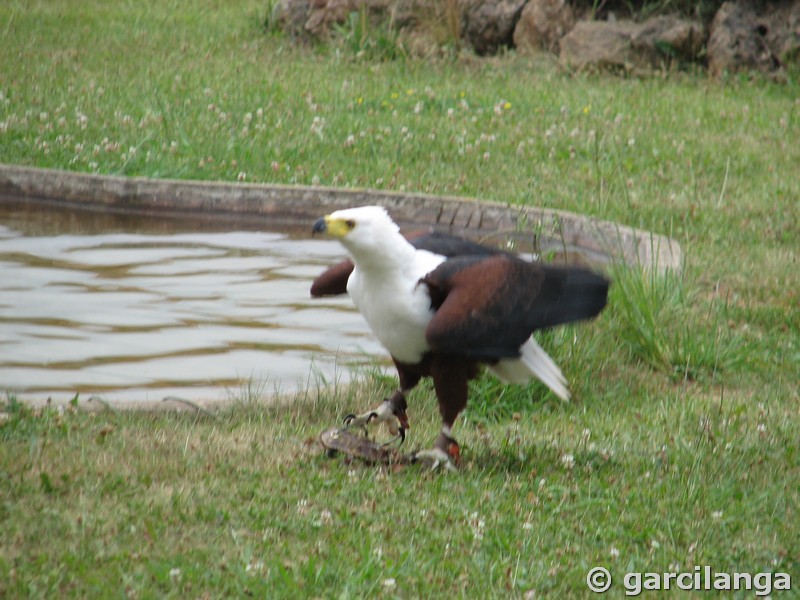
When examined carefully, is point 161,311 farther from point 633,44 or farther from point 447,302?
point 633,44

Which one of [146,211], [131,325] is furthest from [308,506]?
[146,211]

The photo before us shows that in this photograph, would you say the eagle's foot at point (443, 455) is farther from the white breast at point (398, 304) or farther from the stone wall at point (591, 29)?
the stone wall at point (591, 29)

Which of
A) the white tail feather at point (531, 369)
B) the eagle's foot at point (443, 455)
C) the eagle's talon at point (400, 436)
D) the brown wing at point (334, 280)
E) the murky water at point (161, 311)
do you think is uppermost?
the brown wing at point (334, 280)

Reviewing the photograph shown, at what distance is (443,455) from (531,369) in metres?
0.53

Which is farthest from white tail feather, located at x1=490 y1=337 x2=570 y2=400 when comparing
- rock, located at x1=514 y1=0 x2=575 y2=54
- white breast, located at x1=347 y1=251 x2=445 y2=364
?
rock, located at x1=514 y1=0 x2=575 y2=54

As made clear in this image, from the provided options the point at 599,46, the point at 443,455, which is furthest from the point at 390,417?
the point at 599,46

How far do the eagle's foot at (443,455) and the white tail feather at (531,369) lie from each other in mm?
383

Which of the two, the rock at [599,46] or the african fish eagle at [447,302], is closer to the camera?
the african fish eagle at [447,302]

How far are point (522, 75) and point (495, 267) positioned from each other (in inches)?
367

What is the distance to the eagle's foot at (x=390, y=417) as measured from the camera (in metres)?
5.14

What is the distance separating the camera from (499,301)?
4688 mm

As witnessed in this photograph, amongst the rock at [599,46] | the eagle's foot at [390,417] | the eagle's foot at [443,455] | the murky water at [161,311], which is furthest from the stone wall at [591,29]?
the eagle's foot at [443,455]

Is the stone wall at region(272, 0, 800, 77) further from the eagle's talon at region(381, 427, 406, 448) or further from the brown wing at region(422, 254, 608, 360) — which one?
the eagle's talon at region(381, 427, 406, 448)

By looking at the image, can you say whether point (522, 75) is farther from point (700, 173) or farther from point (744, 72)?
point (700, 173)
